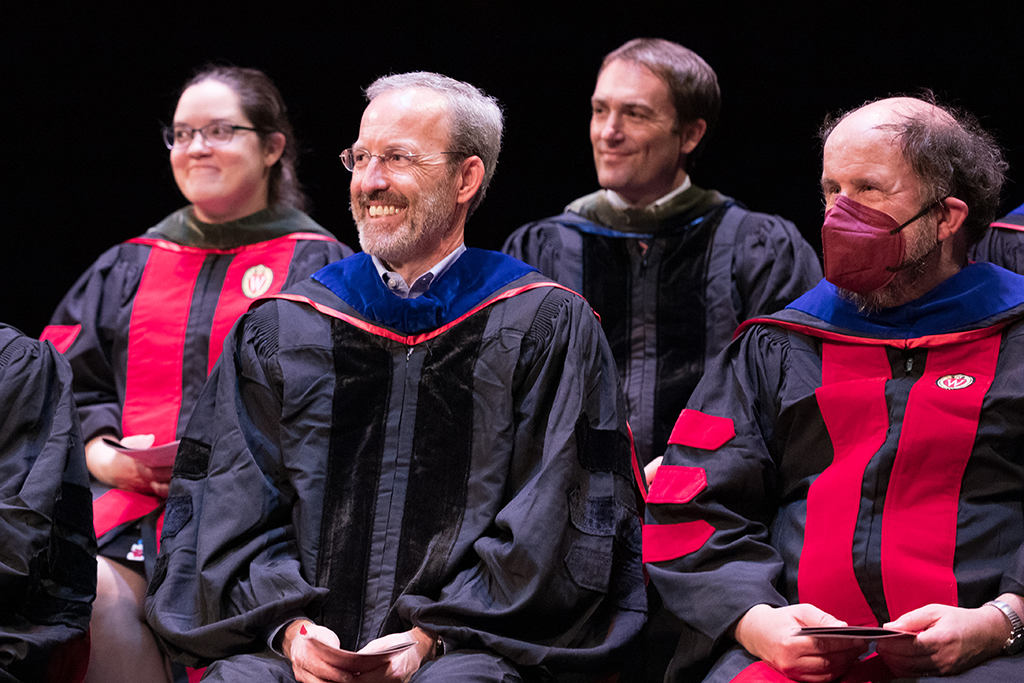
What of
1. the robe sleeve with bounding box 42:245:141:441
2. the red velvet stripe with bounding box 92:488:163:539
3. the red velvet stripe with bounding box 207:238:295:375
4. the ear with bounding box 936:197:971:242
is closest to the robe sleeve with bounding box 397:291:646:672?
the ear with bounding box 936:197:971:242

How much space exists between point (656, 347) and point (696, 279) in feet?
0.87

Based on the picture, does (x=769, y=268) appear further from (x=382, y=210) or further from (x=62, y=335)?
(x=62, y=335)

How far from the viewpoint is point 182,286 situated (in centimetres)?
361

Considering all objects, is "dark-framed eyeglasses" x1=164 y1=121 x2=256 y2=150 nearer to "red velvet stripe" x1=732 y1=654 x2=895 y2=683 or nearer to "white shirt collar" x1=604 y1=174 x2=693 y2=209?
"white shirt collar" x1=604 y1=174 x2=693 y2=209

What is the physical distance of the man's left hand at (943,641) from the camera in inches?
83.2

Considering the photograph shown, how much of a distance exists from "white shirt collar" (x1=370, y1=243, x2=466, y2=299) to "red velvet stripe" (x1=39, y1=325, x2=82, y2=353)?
4.19ft

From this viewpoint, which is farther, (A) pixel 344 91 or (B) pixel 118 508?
(A) pixel 344 91

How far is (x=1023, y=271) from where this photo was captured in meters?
3.02

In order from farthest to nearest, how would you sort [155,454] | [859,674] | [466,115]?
[155,454], [466,115], [859,674]

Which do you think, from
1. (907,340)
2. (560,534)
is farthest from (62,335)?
(907,340)

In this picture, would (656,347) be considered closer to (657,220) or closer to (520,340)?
(657,220)

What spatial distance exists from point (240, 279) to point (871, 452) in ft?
6.98

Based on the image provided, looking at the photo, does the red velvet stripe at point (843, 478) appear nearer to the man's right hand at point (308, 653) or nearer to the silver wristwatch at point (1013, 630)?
the silver wristwatch at point (1013, 630)

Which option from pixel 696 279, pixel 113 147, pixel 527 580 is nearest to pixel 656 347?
pixel 696 279
